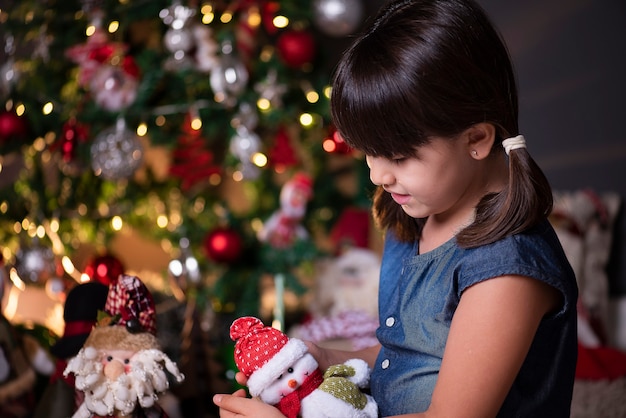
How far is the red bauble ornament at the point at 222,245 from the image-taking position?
2438 millimetres

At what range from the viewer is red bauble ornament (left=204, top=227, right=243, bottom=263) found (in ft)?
8.00

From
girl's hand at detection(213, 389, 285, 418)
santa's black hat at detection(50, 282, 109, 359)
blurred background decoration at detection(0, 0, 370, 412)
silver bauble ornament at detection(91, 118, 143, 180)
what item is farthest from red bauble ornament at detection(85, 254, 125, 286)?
girl's hand at detection(213, 389, 285, 418)

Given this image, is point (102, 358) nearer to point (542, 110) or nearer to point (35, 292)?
point (35, 292)

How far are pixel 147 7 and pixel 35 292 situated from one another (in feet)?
3.99

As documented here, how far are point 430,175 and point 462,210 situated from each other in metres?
0.12

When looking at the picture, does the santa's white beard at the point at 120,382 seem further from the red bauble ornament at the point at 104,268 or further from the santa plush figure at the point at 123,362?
the red bauble ornament at the point at 104,268

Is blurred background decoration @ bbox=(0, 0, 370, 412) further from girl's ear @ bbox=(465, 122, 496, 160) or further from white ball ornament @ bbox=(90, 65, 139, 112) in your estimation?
girl's ear @ bbox=(465, 122, 496, 160)

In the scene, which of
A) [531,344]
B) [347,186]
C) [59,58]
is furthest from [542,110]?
[531,344]

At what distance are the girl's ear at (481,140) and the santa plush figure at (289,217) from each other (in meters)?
1.57

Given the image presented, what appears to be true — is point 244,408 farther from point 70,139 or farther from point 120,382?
point 70,139

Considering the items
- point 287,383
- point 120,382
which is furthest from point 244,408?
point 120,382

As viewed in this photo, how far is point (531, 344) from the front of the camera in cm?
94

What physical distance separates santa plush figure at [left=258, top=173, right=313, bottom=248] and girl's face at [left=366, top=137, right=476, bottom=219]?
1530mm

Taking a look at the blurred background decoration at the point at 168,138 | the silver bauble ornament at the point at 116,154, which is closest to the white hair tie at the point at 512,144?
the blurred background decoration at the point at 168,138
